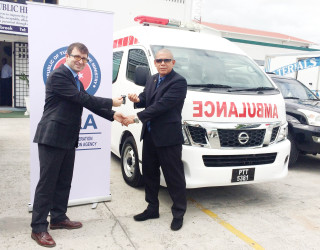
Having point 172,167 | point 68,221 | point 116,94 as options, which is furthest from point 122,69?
point 68,221

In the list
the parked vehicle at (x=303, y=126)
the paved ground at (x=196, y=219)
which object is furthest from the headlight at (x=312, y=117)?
the paved ground at (x=196, y=219)

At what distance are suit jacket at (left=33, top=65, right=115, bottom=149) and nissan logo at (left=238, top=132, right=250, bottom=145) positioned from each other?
1698 millimetres

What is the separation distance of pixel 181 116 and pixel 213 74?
109cm

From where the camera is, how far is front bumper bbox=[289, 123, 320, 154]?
18.7 feet

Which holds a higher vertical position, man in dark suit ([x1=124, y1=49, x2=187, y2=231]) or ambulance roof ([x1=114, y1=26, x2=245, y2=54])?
ambulance roof ([x1=114, y1=26, x2=245, y2=54])

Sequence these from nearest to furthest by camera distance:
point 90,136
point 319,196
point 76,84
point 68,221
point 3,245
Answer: point 3,245 → point 76,84 → point 68,221 → point 90,136 → point 319,196

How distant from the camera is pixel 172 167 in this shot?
3.48 metres

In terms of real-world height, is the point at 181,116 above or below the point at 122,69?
below

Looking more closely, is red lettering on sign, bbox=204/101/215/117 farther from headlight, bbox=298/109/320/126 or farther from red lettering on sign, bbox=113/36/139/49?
headlight, bbox=298/109/320/126

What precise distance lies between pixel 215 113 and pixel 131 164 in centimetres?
154

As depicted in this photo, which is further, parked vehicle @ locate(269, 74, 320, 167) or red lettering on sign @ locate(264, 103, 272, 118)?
parked vehicle @ locate(269, 74, 320, 167)

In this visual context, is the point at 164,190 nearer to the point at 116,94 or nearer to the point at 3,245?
the point at 116,94

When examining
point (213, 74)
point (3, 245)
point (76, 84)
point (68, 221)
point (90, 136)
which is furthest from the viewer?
point (213, 74)

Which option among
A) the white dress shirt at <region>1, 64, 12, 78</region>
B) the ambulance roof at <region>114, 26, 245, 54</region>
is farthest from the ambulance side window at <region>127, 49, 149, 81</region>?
the white dress shirt at <region>1, 64, 12, 78</region>
